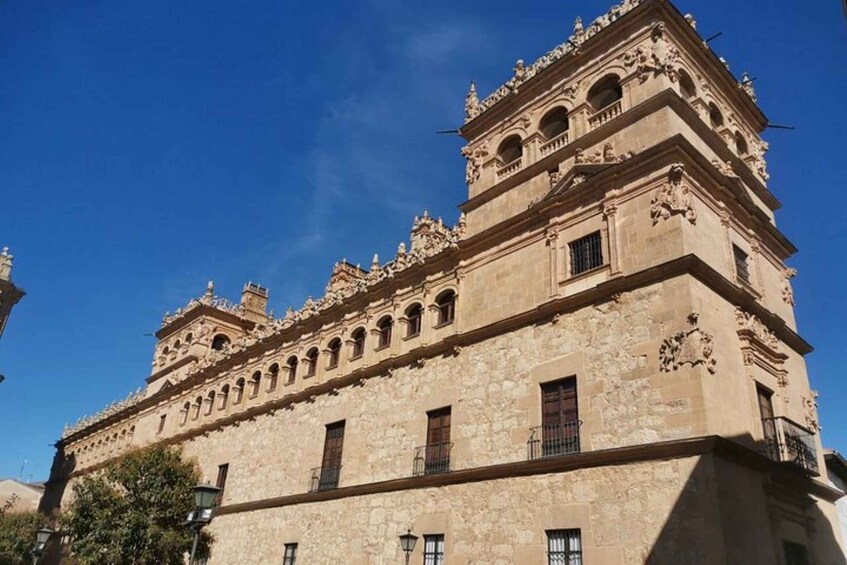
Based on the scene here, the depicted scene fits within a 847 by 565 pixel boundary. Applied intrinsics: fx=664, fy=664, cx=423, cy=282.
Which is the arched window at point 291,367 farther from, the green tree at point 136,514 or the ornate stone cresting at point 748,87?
the ornate stone cresting at point 748,87

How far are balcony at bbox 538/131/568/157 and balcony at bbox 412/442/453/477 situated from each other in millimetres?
8130

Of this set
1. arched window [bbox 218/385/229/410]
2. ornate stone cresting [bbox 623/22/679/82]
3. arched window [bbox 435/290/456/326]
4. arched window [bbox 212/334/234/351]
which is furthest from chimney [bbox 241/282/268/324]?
ornate stone cresting [bbox 623/22/679/82]

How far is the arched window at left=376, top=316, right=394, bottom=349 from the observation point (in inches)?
840

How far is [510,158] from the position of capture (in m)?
19.6

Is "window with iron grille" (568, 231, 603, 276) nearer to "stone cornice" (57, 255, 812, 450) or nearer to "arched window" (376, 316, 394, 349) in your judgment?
"stone cornice" (57, 255, 812, 450)

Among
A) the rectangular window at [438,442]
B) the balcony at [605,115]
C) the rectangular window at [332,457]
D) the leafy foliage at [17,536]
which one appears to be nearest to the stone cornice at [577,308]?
the rectangular window at [332,457]

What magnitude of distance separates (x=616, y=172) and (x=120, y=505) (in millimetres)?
17999

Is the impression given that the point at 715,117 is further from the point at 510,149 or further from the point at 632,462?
the point at 632,462

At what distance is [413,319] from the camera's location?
20562mm

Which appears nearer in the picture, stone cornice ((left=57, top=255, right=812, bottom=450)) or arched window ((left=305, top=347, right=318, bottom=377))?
stone cornice ((left=57, top=255, right=812, bottom=450))

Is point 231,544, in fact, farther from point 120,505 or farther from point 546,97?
point 546,97

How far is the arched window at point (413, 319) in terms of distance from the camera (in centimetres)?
2016

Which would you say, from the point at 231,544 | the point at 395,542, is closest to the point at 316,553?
the point at 395,542

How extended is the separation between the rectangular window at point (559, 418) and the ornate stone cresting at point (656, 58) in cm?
754
